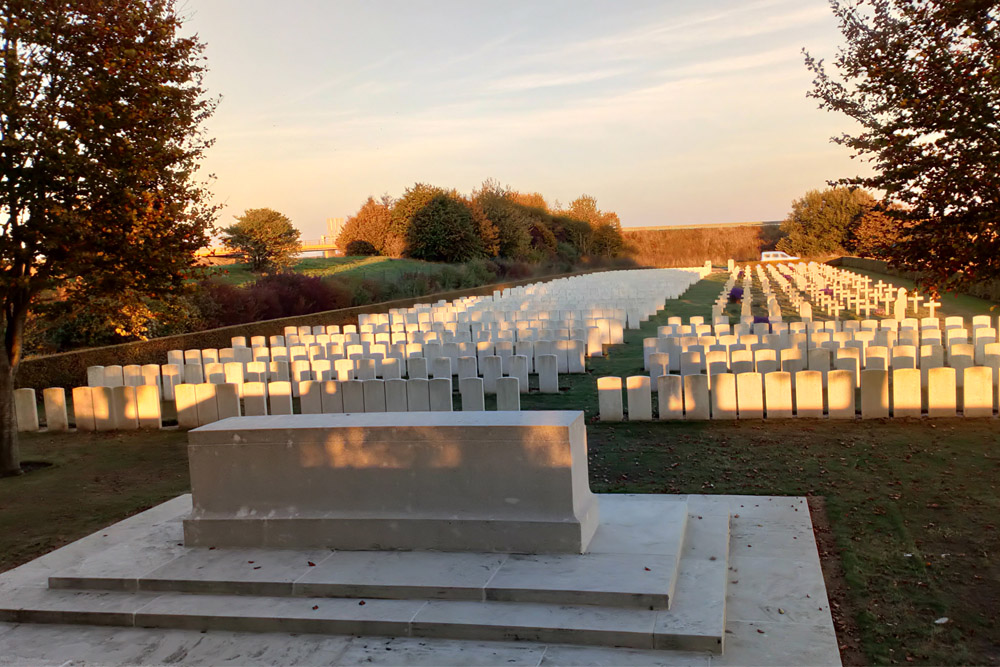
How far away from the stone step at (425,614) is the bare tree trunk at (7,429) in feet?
13.0

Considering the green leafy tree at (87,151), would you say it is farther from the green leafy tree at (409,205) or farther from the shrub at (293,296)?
the green leafy tree at (409,205)

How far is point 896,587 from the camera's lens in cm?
420

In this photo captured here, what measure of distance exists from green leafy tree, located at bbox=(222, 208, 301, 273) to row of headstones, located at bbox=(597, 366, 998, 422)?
80.0 ft

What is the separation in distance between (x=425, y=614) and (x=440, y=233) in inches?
1640

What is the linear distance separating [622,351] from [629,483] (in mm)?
9086

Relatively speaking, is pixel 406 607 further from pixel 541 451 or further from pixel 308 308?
pixel 308 308

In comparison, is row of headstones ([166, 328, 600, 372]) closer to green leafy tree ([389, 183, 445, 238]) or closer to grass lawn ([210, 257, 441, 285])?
grass lawn ([210, 257, 441, 285])

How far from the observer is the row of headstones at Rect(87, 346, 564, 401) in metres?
11.0

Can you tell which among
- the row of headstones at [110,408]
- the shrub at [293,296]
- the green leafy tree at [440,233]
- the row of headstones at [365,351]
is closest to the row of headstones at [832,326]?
the row of headstones at [365,351]

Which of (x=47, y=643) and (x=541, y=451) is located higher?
(x=541, y=451)

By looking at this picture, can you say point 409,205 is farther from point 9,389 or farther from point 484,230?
point 9,389

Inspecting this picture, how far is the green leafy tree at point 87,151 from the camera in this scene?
23.7 feet

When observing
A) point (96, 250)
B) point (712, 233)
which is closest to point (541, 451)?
point (96, 250)

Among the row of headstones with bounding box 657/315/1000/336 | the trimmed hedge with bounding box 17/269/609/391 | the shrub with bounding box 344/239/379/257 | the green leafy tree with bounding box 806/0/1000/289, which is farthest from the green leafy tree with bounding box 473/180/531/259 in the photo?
the green leafy tree with bounding box 806/0/1000/289
